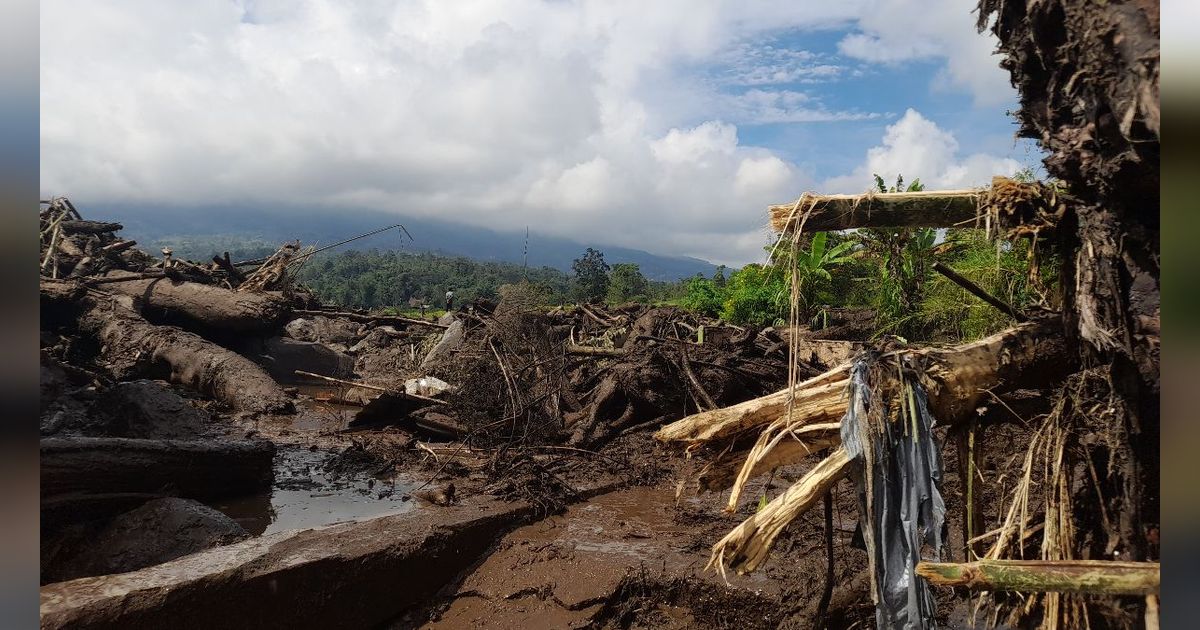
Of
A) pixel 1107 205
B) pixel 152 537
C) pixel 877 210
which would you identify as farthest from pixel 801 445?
pixel 152 537

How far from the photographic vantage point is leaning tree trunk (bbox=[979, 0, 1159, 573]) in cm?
316

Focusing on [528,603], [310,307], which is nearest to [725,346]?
[528,603]

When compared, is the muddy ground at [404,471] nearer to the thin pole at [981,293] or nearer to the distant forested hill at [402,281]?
the thin pole at [981,293]

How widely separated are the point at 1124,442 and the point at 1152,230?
3.73 ft

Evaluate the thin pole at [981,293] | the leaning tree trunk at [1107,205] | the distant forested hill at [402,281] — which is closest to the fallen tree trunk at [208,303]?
the thin pole at [981,293]

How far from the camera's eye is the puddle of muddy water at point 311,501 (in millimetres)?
6711

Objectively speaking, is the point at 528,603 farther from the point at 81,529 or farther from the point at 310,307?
the point at 310,307

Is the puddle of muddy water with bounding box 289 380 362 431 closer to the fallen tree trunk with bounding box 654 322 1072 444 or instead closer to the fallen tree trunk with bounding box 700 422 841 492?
the fallen tree trunk with bounding box 654 322 1072 444

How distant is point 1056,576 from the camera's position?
2.74m

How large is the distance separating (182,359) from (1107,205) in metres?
13.4

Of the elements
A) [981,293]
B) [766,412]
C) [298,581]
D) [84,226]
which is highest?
[84,226]

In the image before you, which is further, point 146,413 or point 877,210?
point 146,413

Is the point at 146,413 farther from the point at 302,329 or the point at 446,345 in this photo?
the point at 302,329

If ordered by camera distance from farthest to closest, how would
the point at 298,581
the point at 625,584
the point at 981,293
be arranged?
the point at 625,584, the point at 298,581, the point at 981,293
